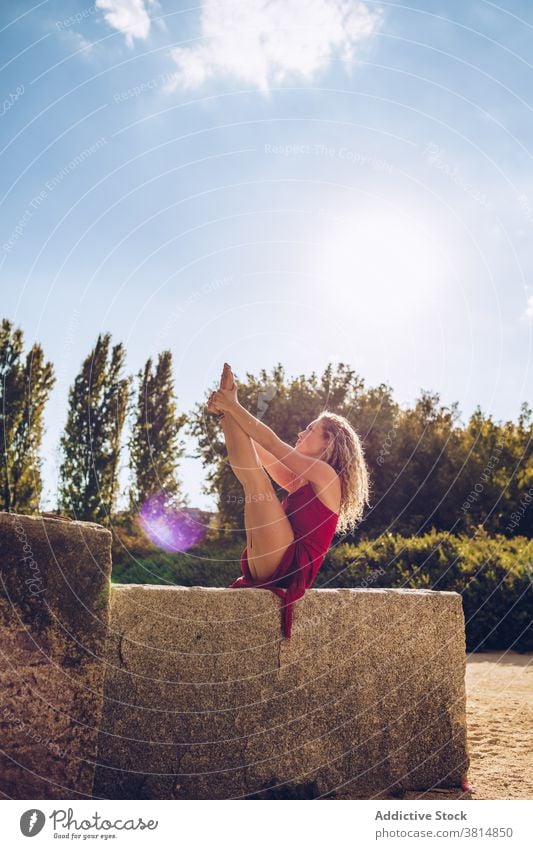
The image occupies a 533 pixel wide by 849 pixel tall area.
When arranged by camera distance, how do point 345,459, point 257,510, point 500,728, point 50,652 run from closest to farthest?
point 50,652
point 257,510
point 345,459
point 500,728

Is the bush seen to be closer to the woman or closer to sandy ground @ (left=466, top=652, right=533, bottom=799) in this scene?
sandy ground @ (left=466, top=652, right=533, bottom=799)

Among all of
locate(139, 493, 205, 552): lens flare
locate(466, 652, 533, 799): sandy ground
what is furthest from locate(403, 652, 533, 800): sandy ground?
locate(139, 493, 205, 552): lens flare

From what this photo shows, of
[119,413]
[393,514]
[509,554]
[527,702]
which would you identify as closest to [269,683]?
[527,702]

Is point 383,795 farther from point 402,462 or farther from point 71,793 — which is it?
point 402,462

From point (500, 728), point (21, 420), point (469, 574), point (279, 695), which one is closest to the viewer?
point (279, 695)

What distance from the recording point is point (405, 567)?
512 inches

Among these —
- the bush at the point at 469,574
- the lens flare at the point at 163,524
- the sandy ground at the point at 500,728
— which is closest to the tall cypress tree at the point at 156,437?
the lens flare at the point at 163,524

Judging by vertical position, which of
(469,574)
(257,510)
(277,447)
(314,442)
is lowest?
(469,574)

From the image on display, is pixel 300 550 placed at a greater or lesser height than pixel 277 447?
lesser

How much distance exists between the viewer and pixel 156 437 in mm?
21453

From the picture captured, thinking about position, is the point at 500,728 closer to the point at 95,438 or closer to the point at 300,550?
the point at 300,550

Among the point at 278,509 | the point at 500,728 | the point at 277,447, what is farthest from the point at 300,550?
the point at 500,728

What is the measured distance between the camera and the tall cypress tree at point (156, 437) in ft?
67.6

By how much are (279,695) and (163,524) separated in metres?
17.5
